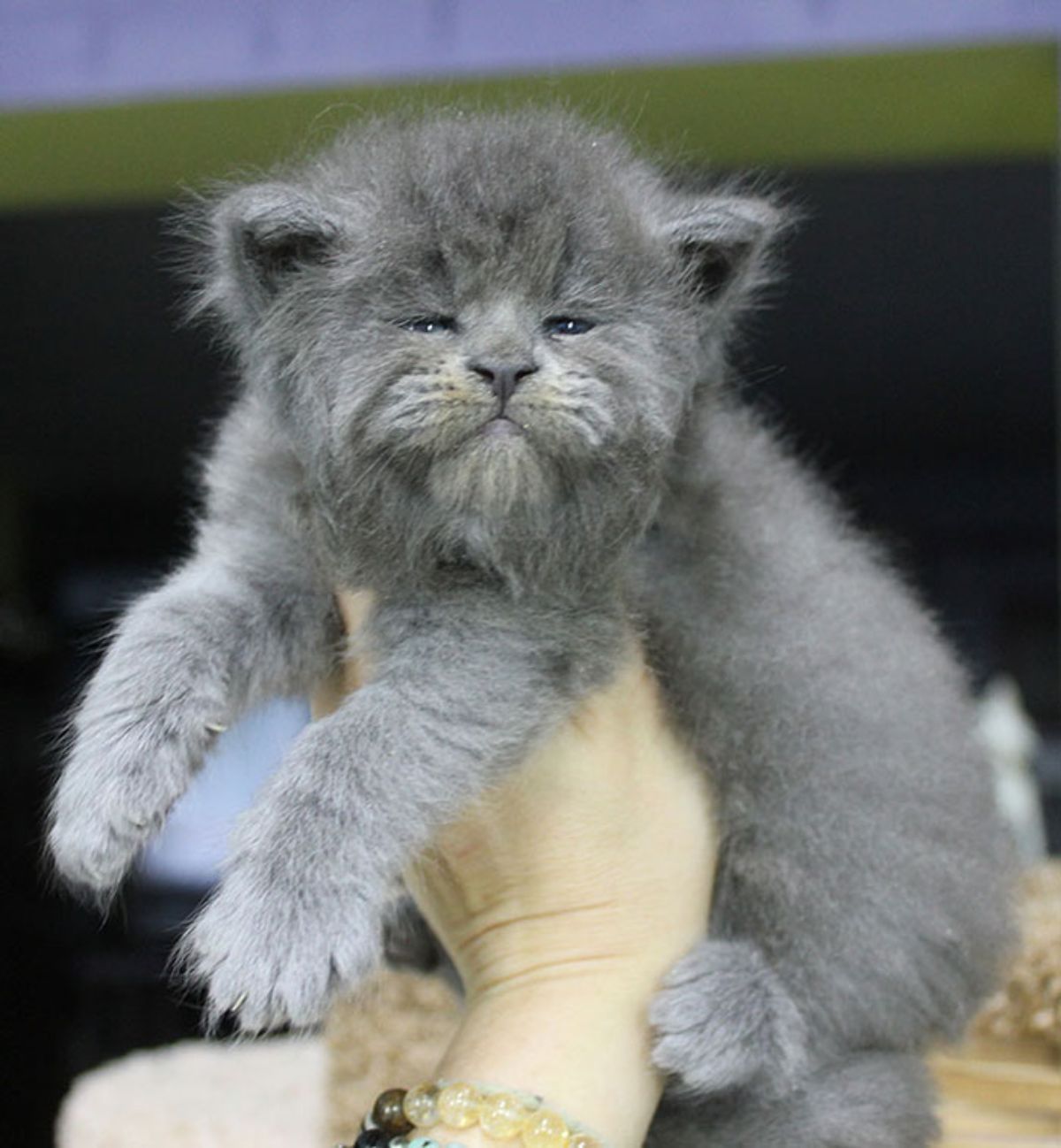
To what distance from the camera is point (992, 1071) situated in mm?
1921

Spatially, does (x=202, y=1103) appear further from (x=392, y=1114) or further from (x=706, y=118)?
(x=706, y=118)

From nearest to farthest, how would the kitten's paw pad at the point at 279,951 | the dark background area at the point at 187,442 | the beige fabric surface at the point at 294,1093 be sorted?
the kitten's paw pad at the point at 279,951 → the beige fabric surface at the point at 294,1093 → the dark background area at the point at 187,442

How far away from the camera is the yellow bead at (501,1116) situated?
136 centimetres

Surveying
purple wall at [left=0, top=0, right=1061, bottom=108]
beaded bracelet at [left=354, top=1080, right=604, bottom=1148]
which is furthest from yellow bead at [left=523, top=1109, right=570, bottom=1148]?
purple wall at [left=0, top=0, right=1061, bottom=108]

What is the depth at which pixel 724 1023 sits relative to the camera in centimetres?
154

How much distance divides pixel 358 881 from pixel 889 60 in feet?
7.64

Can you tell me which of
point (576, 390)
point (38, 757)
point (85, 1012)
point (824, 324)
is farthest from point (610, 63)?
point (85, 1012)

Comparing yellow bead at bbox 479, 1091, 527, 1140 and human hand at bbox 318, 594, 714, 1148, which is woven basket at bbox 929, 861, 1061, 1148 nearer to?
human hand at bbox 318, 594, 714, 1148

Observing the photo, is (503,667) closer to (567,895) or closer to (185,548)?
(567,895)

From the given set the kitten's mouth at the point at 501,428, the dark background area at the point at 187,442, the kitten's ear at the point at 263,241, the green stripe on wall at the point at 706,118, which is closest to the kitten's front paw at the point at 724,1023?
the kitten's mouth at the point at 501,428

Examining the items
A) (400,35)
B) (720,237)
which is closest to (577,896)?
(720,237)

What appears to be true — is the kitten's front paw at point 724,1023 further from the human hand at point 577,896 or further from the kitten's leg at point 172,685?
the kitten's leg at point 172,685

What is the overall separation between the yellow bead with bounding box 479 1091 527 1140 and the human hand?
8 centimetres

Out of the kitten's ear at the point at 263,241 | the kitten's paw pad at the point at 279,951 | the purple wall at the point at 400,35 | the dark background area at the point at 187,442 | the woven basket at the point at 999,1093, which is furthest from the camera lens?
the dark background area at the point at 187,442
